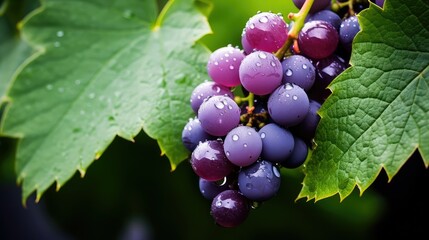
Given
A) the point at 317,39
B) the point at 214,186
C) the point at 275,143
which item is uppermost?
the point at 317,39

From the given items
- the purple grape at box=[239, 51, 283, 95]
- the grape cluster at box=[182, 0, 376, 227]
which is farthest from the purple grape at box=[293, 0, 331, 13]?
the purple grape at box=[239, 51, 283, 95]

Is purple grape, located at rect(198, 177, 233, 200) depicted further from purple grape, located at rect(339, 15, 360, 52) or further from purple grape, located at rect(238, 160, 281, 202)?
purple grape, located at rect(339, 15, 360, 52)

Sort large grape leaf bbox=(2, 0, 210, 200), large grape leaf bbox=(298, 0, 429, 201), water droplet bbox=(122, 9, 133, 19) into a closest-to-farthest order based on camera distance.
→ 1. large grape leaf bbox=(298, 0, 429, 201)
2. large grape leaf bbox=(2, 0, 210, 200)
3. water droplet bbox=(122, 9, 133, 19)

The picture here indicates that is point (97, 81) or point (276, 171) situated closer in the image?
point (276, 171)

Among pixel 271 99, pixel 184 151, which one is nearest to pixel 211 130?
pixel 271 99

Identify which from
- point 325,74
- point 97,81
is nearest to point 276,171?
point 325,74

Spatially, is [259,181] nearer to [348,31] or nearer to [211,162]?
[211,162]

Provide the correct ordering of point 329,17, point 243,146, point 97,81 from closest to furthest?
1. point 243,146
2. point 329,17
3. point 97,81
